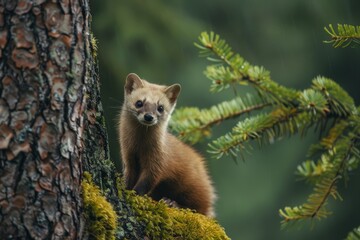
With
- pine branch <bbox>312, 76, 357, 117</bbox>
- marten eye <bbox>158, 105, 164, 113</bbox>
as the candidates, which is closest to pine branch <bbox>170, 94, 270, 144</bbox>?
pine branch <bbox>312, 76, 357, 117</bbox>

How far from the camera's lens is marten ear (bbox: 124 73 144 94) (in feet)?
21.2

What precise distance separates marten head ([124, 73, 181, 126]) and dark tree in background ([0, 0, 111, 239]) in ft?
9.69

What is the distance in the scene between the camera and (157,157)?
5773mm

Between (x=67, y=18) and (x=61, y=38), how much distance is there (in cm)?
10

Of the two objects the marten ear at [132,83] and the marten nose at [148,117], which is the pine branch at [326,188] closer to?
the marten nose at [148,117]

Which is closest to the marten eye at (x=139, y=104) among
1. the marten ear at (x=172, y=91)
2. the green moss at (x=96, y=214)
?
the marten ear at (x=172, y=91)

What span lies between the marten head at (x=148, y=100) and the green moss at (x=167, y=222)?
83.5 inches

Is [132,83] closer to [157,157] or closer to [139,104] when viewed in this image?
[139,104]

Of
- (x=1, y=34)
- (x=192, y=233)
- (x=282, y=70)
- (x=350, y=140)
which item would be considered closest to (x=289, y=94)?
(x=350, y=140)

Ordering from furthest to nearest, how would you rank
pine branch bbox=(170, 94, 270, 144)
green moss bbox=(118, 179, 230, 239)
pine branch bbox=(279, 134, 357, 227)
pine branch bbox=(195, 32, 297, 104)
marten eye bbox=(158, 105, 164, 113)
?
marten eye bbox=(158, 105, 164, 113) < pine branch bbox=(170, 94, 270, 144) < pine branch bbox=(195, 32, 297, 104) < pine branch bbox=(279, 134, 357, 227) < green moss bbox=(118, 179, 230, 239)

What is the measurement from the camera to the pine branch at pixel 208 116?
480cm

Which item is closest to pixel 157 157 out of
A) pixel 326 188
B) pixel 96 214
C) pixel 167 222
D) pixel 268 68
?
pixel 326 188

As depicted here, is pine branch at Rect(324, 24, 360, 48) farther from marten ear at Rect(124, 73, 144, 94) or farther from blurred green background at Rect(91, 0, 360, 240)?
blurred green background at Rect(91, 0, 360, 240)

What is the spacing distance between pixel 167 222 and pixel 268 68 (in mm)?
8409
